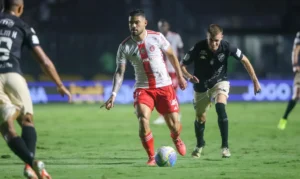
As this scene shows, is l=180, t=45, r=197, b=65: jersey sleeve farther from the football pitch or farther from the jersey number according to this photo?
the jersey number

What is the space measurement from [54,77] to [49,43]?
73.4ft

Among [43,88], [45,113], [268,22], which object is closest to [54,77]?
[45,113]

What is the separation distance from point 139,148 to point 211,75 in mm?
2199

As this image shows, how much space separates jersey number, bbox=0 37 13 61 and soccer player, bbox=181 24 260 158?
158 inches

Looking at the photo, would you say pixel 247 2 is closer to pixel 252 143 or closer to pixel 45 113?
pixel 45 113

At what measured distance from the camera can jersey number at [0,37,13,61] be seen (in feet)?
30.1

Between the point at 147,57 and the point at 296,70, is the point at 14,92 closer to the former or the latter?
the point at 147,57

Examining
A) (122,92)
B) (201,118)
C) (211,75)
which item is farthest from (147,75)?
(122,92)

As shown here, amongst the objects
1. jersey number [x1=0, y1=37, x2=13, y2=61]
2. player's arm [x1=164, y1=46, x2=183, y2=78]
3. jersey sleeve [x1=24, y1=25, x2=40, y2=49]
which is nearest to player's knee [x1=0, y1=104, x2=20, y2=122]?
jersey number [x1=0, y1=37, x2=13, y2=61]

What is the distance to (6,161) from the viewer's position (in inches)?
480

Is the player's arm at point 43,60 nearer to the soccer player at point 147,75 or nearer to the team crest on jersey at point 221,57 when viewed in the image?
the soccer player at point 147,75

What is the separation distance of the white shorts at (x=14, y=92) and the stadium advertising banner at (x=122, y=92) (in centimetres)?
1996

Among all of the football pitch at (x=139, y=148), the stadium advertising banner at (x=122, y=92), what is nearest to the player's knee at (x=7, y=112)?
the football pitch at (x=139, y=148)

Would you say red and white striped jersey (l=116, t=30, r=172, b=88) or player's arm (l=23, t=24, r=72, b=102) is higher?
player's arm (l=23, t=24, r=72, b=102)
